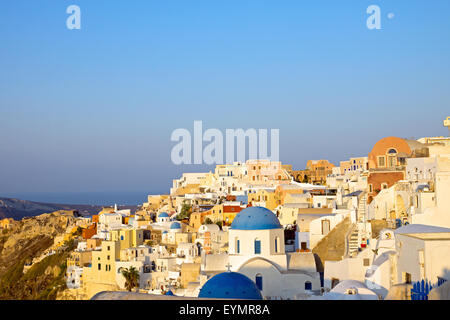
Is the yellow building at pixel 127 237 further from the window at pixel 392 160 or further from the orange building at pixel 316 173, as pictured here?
the orange building at pixel 316 173

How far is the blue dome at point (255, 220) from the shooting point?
76.1ft

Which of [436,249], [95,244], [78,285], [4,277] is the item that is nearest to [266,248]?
[436,249]

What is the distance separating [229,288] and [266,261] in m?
5.79

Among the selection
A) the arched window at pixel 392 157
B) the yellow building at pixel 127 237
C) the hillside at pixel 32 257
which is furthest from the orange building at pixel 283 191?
the hillside at pixel 32 257

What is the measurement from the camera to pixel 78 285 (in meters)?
38.2

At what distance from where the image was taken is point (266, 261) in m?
22.6

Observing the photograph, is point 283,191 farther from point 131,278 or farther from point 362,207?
point 131,278

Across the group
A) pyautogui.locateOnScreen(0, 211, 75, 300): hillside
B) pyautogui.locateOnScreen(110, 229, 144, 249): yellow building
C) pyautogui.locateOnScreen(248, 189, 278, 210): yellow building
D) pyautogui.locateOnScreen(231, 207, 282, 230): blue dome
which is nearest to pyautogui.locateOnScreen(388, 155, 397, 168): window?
pyautogui.locateOnScreen(248, 189, 278, 210): yellow building

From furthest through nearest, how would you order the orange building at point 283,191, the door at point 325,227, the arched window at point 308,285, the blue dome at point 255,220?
the orange building at point 283,191 → the door at point 325,227 → the blue dome at point 255,220 → the arched window at point 308,285

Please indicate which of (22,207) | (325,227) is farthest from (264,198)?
(22,207)

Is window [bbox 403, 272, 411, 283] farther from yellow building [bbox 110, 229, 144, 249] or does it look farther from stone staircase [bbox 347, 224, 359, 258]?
yellow building [bbox 110, 229, 144, 249]
